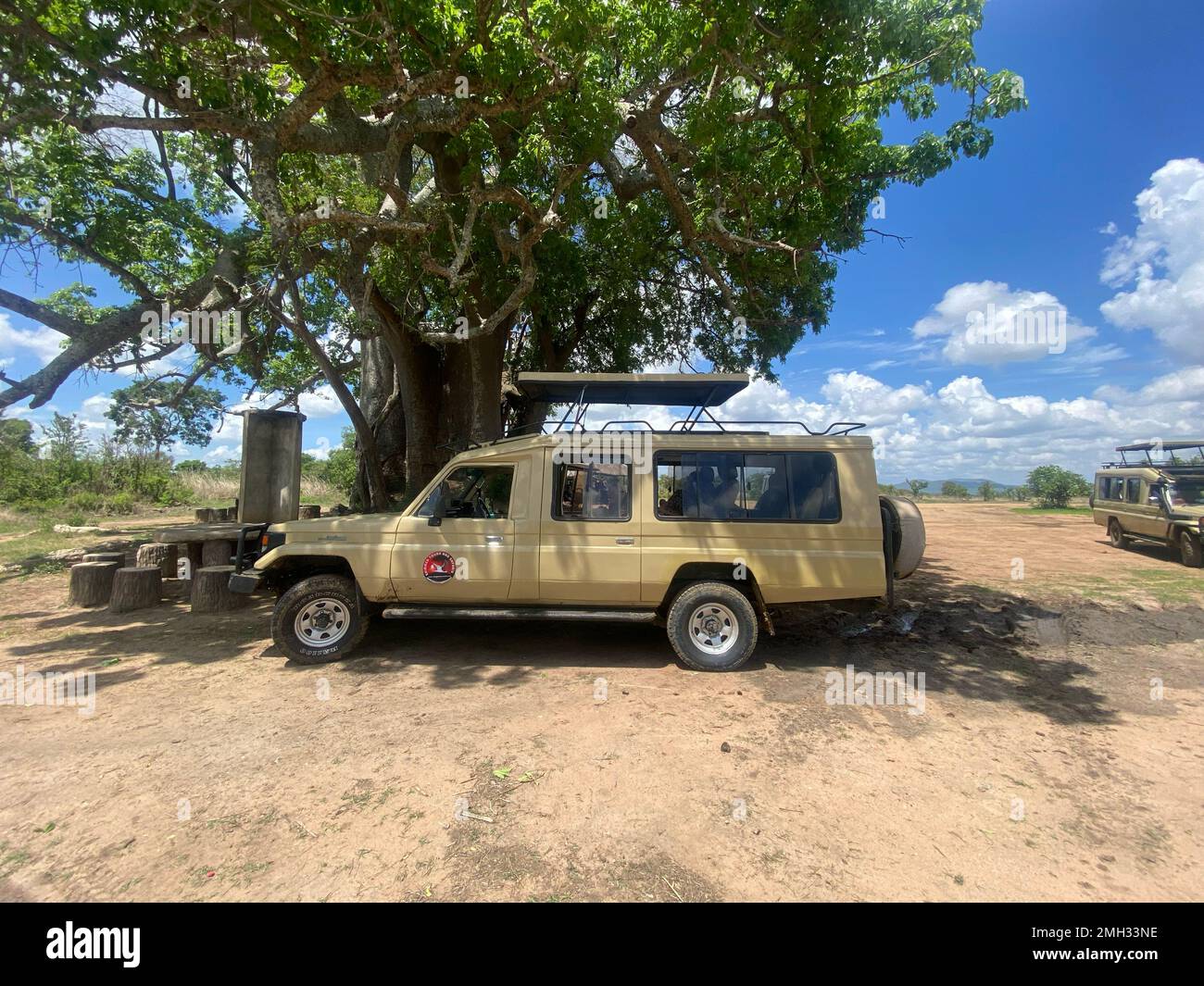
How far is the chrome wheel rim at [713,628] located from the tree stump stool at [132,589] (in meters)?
7.00

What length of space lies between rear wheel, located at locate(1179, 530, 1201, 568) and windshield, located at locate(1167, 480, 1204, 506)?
2.90 feet

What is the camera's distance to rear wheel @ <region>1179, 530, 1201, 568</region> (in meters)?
10.3

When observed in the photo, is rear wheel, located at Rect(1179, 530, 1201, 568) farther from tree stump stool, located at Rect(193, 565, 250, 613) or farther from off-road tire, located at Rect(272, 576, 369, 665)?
tree stump stool, located at Rect(193, 565, 250, 613)

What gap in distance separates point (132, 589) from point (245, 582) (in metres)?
3.15

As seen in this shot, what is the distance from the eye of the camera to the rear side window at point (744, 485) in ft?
17.1

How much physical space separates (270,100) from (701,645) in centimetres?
800

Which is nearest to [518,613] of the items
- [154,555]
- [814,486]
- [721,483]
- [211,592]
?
[721,483]

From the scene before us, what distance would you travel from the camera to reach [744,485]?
207 inches

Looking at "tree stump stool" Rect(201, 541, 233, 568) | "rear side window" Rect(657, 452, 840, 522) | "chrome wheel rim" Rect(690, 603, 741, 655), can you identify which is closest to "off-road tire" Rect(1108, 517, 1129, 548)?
"rear side window" Rect(657, 452, 840, 522)

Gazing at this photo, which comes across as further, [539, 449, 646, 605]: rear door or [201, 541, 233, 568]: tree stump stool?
[201, 541, 233, 568]: tree stump stool

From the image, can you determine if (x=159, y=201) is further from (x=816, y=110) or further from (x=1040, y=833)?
(x=1040, y=833)

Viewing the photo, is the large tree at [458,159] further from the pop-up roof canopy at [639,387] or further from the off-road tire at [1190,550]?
the off-road tire at [1190,550]

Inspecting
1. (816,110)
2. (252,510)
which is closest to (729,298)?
(816,110)

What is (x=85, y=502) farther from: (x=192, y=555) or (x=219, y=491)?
(x=192, y=555)
